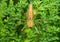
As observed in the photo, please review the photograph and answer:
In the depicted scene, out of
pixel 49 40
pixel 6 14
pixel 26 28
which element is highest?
pixel 6 14

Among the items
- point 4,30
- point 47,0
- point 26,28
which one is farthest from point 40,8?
point 4,30

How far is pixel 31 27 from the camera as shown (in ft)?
9.71

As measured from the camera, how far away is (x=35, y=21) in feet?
9.89

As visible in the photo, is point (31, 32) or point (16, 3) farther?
point (16, 3)

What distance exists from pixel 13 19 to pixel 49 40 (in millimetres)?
587

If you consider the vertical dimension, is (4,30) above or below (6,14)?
below

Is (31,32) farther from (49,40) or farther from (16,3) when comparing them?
(16,3)

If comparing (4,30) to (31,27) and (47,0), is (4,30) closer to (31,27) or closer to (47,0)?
(31,27)

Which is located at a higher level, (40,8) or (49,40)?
(40,8)

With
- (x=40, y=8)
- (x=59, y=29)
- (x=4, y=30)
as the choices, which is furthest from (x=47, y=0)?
(x=4, y=30)

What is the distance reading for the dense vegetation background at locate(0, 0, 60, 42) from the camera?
9.72 feet

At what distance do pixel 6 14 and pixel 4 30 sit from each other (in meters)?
0.24

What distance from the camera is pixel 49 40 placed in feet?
9.71

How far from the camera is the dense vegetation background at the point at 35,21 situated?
2.96 meters
